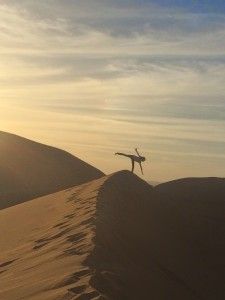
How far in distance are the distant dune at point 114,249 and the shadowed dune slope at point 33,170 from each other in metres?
18.7

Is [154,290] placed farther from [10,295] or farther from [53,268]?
[10,295]

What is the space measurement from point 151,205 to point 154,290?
8599 mm

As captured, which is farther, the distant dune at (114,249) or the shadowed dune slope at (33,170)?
the shadowed dune slope at (33,170)

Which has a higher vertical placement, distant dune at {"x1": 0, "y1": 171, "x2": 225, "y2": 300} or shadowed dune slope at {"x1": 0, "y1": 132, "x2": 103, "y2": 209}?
shadowed dune slope at {"x1": 0, "y1": 132, "x2": 103, "y2": 209}

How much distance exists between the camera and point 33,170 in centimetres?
4719

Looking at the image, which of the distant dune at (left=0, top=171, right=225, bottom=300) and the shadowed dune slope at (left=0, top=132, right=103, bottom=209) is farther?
the shadowed dune slope at (left=0, top=132, right=103, bottom=209)

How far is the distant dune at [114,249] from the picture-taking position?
716cm

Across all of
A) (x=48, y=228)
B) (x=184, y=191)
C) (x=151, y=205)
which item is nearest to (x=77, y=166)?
(x=184, y=191)

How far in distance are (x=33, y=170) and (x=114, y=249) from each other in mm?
38464

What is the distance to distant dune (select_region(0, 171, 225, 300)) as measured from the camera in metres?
7.16

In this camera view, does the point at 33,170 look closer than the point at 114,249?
No

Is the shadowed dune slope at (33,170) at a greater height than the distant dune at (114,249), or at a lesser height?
greater

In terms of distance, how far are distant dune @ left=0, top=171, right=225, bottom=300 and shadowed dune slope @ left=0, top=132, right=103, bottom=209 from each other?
61.2 feet

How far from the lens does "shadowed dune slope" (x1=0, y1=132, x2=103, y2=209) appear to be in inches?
1578
